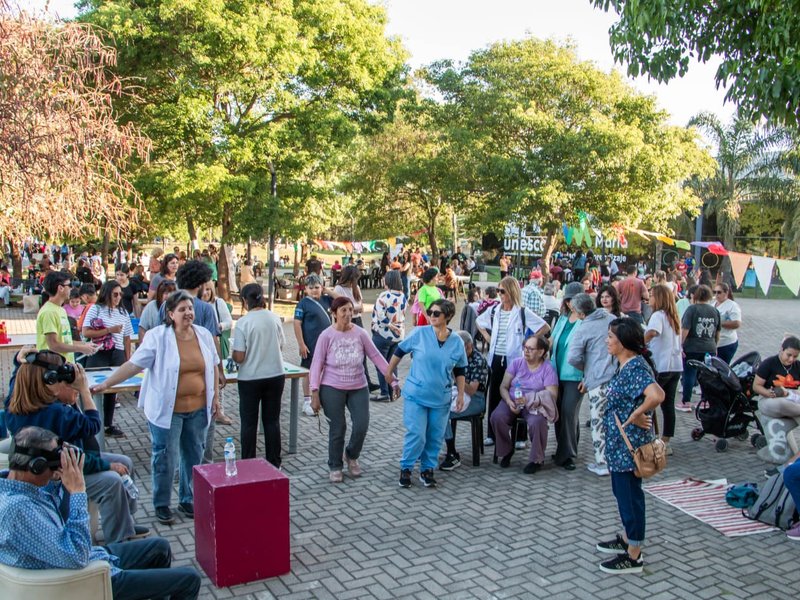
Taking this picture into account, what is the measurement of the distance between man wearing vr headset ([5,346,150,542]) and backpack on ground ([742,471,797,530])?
16.6ft

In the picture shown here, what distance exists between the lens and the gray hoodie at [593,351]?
23.3ft

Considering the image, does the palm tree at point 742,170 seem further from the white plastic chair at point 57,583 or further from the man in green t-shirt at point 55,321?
the white plastic chair at point 57,583

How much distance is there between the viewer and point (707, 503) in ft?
21.7

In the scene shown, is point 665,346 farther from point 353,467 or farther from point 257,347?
point 257,347

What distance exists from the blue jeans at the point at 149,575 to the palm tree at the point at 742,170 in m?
33.8

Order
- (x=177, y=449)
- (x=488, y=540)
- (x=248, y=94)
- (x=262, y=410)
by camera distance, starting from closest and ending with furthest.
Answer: (x=488, y=540)
(x=177, y=449)
(x=262, y=410)
(x=248, y=94)

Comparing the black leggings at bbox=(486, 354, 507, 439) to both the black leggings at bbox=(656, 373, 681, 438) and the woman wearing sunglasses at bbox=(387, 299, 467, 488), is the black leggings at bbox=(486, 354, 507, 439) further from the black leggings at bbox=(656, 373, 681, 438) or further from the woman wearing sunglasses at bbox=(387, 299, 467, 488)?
the black leggings at bbox=(656, 373, 681, 438)

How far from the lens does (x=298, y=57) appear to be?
17234 millimetres

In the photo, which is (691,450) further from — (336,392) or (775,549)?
(336,392)

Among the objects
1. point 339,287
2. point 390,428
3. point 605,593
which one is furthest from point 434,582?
point 339,287

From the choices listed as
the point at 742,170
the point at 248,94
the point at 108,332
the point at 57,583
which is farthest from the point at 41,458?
the point at 742,170

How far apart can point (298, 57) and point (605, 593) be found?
14949mm

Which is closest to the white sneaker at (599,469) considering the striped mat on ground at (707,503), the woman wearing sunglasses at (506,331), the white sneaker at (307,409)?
the striped mat on ground at (707,503)

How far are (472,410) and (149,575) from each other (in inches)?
164
